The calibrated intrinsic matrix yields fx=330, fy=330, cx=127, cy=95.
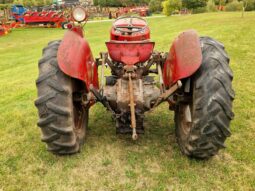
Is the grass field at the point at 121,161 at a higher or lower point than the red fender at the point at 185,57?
lower

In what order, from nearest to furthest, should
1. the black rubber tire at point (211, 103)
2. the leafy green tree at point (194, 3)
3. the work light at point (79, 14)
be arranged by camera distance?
the black rubber tire at point (211, 103) → the work light at point (79, 14) → the leafy green tree at point (194, 3)

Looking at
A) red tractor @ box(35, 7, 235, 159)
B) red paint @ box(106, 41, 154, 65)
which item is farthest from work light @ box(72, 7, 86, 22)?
red paint @ box(106, 41, 154, 65)

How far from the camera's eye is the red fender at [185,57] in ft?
11.3

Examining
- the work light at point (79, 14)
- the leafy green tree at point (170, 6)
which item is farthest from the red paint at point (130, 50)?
the leafy green tree at point (170, 6)

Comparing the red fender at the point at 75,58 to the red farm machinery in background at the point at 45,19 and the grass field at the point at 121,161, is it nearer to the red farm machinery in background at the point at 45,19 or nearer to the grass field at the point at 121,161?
the grass field at the point at 121,161

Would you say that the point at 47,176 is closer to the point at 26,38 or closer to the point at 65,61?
the point at 65,61

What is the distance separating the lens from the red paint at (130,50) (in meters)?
4.19

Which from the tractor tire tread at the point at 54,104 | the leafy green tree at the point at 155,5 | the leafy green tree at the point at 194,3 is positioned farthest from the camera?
the leafy green tree at the point at 155,5

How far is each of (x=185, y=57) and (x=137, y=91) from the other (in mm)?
711

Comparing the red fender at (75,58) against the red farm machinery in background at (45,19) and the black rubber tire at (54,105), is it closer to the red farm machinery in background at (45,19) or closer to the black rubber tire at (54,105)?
the black rubber tire at (54,105)

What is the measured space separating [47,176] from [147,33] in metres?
2.35

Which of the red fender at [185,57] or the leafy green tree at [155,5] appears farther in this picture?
the leafy green tree at [155,5]

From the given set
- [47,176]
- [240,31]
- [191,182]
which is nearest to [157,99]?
[191,182]

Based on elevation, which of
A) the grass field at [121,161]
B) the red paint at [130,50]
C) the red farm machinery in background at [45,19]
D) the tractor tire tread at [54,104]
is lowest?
the red farm machinery in background at [45,19]
